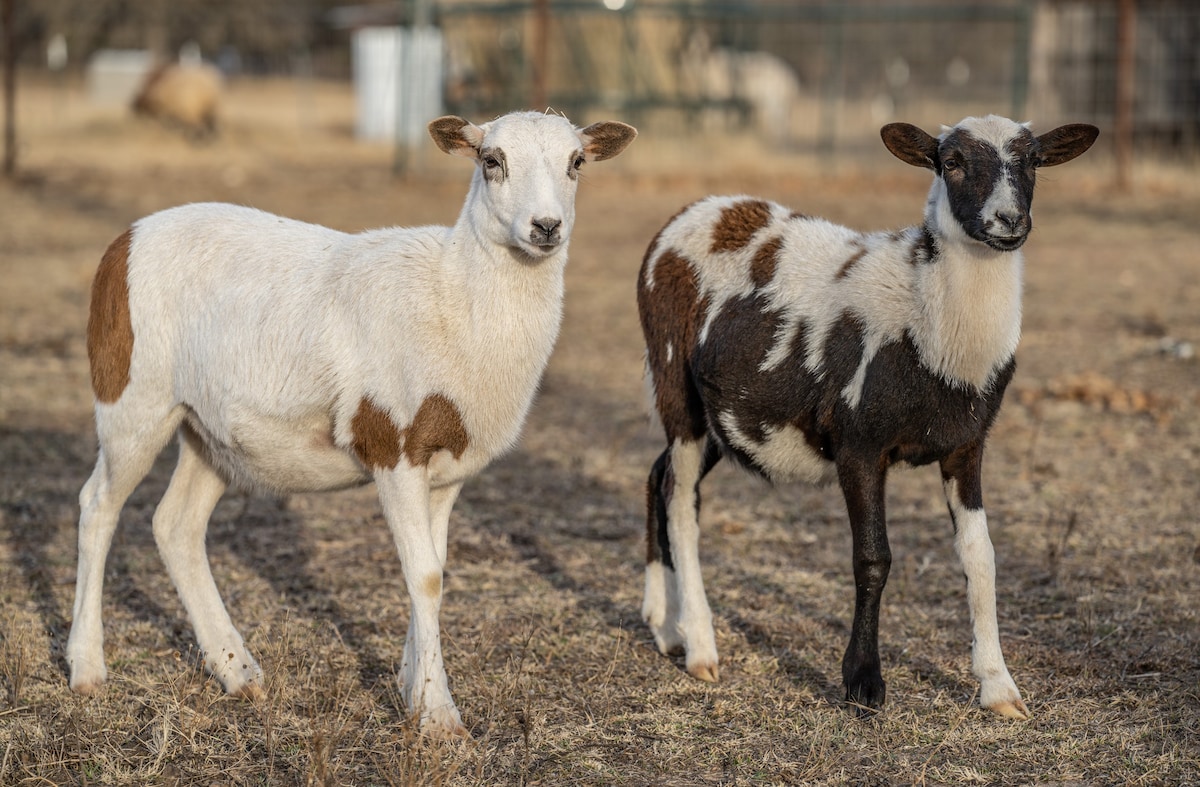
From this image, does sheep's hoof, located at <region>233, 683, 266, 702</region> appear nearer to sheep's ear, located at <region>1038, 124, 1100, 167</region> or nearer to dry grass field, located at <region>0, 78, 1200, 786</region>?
dry grass field, located at <region>0, 78, 1200, 786</region>

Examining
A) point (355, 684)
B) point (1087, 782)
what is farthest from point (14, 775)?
point (1087, 782)

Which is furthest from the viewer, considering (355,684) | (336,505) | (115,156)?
(115,156)

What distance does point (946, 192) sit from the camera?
4.50 m

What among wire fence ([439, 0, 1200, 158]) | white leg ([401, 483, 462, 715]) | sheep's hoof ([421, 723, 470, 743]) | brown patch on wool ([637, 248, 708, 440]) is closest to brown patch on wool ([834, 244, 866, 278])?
brown patch on wool ([637, 248, 708, 440])

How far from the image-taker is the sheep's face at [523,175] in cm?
429

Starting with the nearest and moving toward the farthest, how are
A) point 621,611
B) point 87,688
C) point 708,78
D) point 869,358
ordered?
1. point 869,358
2. point 87,688
3. point 621,611
4. point 708,78

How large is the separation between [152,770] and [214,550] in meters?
2.27

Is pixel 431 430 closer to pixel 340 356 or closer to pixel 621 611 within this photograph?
pixel 340 356

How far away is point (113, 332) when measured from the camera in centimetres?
471

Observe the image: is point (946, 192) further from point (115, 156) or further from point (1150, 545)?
point (115, 156)

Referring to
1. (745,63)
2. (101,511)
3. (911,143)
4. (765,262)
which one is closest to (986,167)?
(911,143)

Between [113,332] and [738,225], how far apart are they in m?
2.25

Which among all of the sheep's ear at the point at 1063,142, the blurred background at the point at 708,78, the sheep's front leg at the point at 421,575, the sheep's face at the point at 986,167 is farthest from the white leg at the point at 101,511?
the blurred background at the point at 708,78

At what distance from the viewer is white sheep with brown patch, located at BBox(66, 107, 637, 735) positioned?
4.33 meters
